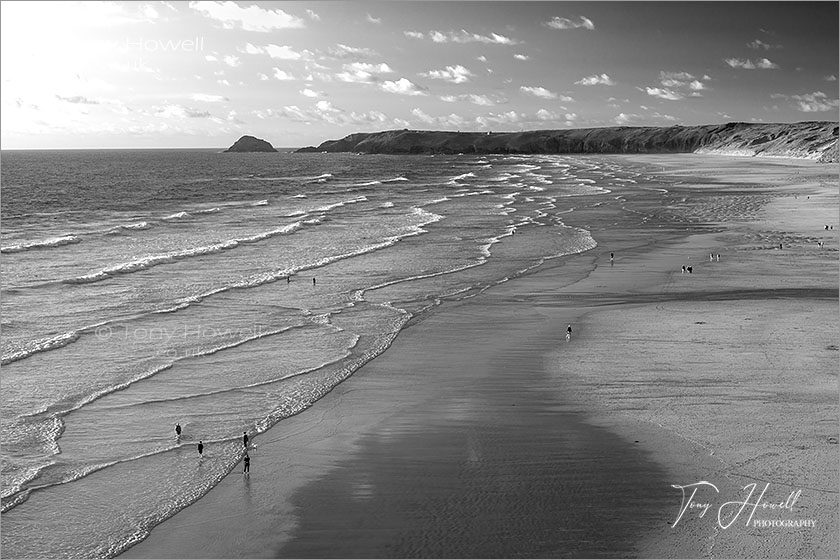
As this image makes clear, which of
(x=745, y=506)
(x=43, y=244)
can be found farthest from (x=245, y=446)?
(x=43, y=244)

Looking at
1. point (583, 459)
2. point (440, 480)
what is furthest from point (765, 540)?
point (440, 480)

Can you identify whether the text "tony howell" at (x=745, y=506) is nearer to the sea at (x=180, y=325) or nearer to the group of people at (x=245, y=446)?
the group of people at (x=245, y=446)

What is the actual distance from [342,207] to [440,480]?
65.2 metres

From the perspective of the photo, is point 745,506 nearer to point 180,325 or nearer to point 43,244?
point 180,325

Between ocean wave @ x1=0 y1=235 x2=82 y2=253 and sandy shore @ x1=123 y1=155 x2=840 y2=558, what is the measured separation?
1300 inches

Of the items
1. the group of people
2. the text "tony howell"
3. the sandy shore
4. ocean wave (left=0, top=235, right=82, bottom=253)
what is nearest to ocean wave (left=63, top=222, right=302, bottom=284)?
ocean wave (left=0, top=235, right=82, bottom=253)

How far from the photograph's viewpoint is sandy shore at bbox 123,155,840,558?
1514 cm

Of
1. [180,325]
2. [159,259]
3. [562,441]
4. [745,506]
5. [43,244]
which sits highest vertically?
[43,244]

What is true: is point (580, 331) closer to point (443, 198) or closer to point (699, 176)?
point (443, 198)

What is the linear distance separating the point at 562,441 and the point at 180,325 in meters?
18.5

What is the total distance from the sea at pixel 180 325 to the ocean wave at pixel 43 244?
24 centimetres

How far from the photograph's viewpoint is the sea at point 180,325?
17766 mm

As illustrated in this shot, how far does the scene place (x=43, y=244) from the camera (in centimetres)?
5209

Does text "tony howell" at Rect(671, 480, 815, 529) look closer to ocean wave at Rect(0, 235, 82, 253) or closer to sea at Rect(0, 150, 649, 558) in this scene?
sea at Rect(0, 150, 649, 558)
